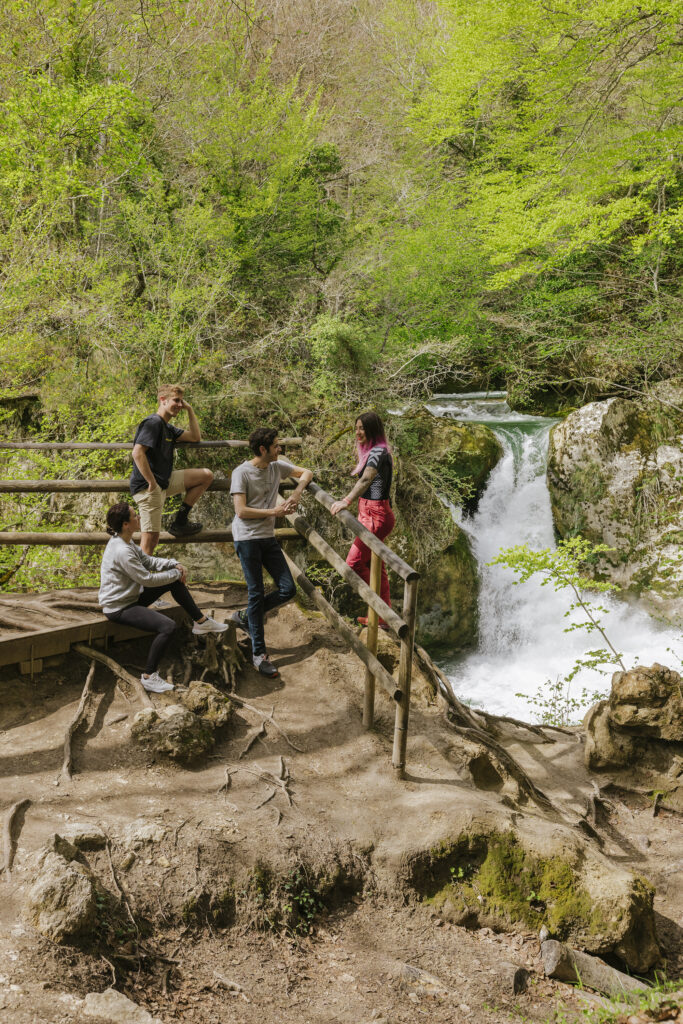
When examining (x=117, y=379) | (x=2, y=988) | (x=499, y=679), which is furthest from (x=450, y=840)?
(x=117, y=379)

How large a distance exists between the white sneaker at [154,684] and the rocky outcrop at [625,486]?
379 inches

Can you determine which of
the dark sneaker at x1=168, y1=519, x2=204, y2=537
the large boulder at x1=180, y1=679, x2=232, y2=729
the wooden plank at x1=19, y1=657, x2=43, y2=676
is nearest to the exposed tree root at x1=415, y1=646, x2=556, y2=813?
the large boulder at x1=180, y1=679, x2=232, y2=729

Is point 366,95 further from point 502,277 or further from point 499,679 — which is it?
point 499,679

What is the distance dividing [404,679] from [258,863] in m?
1.47

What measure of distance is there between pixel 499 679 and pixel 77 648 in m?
8.02

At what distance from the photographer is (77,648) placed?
517 cm

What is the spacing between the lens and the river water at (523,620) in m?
11.3

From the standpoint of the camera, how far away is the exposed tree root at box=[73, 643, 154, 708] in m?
4.93

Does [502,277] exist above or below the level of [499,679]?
above

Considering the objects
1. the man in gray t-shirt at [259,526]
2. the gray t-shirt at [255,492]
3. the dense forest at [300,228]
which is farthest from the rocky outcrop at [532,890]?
the dense forest at [300,228]

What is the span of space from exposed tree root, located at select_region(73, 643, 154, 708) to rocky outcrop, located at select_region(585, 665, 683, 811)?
15.7 feet

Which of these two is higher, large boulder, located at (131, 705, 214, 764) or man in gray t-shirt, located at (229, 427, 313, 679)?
man in gray t-shirt, located at (229, 427, 313, 679)

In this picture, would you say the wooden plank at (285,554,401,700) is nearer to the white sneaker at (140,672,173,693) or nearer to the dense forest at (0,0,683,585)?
the white sneaker at (140,672,173,693)

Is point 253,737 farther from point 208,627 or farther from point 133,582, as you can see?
point 133,582
